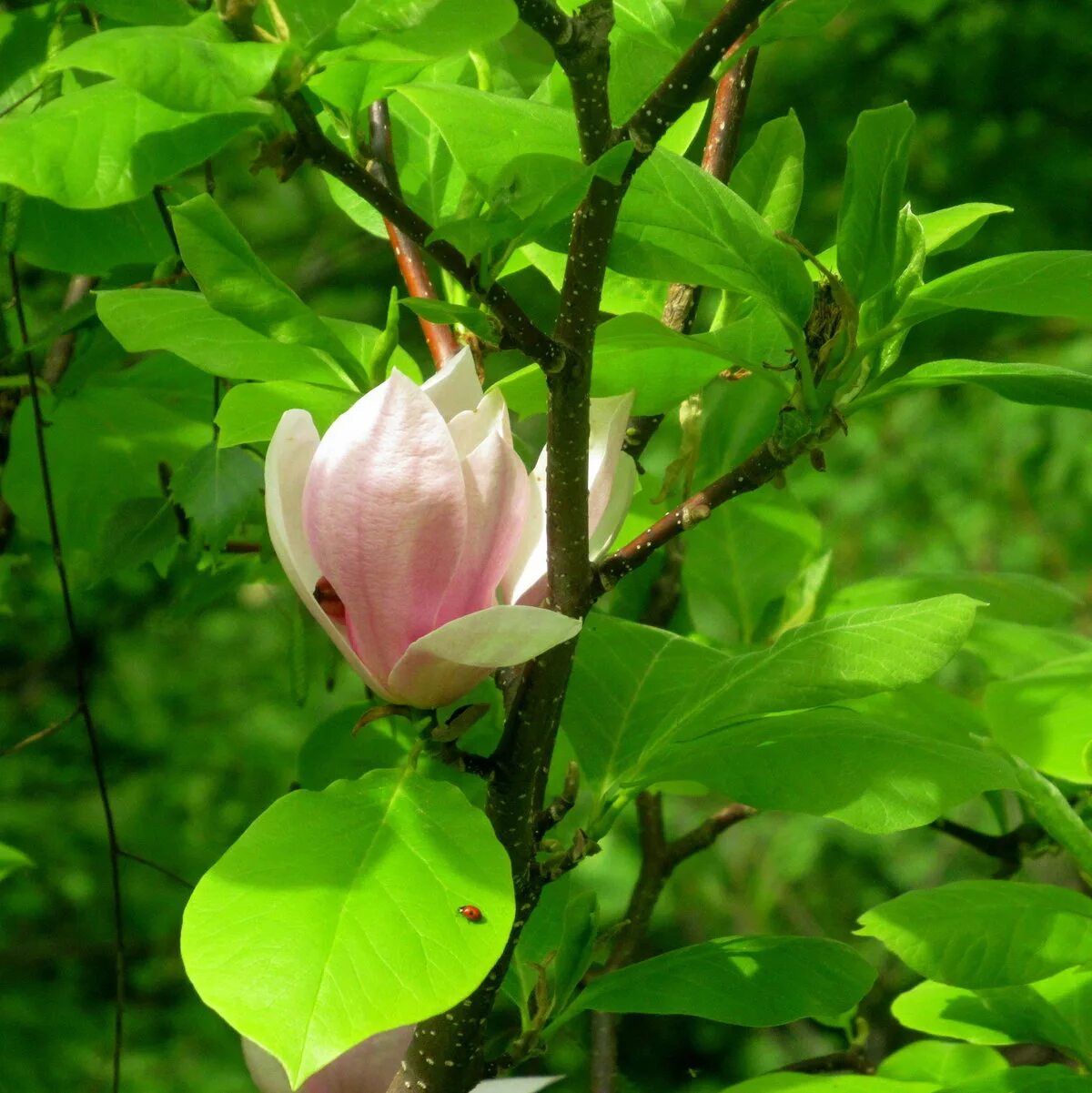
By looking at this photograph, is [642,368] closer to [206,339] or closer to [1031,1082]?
[206,339]

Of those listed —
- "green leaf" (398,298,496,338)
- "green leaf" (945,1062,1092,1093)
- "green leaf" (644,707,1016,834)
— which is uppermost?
"green leaf" (398,298,496,338)

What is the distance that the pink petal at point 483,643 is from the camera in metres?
0.39

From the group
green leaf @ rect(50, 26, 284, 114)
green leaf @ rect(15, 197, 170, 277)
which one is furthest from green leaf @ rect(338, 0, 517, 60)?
green leaf @ rect(15, 197, 170, 277)

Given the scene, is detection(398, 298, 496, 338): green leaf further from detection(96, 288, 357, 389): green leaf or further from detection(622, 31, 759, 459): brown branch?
detection(622, 31, 759, 459): brown branch

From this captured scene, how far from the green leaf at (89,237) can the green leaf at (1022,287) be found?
0.40m

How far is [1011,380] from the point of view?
0.47 m

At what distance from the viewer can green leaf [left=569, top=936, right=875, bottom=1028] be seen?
50 cm

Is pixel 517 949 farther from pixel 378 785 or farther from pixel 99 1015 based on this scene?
pixel 99 1015

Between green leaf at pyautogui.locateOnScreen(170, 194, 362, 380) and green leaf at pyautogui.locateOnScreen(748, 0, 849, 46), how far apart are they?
0.61 feet

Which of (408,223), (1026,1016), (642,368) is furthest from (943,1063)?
(408,223)

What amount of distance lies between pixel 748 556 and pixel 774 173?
0.26 m

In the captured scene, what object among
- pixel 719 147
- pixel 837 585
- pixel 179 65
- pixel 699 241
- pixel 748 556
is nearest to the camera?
pixel 179 65

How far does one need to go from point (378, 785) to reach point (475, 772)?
3cm

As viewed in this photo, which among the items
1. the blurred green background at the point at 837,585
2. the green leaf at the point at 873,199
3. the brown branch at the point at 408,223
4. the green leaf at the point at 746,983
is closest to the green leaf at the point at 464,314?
the brown branch at the point at 408,223
